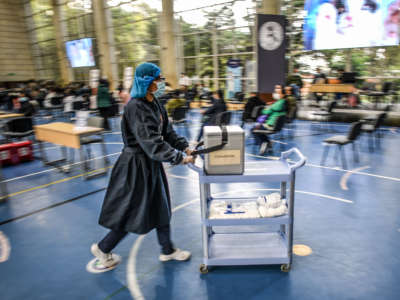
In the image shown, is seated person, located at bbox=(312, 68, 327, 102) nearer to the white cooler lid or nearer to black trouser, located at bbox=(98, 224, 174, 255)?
the white cooler lid

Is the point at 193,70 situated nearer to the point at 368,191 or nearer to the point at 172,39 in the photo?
the point at 172,39

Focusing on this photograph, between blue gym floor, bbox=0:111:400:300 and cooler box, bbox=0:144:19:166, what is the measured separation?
118cm

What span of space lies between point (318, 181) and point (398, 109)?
259 inches

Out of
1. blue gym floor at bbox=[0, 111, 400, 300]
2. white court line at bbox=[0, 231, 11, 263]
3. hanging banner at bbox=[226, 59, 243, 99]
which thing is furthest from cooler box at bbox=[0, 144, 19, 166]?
hanging banner at bbox=[226, 59, 243, 99]

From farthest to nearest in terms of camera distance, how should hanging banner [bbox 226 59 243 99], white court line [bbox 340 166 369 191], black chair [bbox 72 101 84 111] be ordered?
hanging banner [bbox 226 59 243 99]
black chair [bbox 72 101 84 111]
white court line [bbox 340 166 369 191]

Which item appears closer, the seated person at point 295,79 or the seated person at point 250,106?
the seated person at point 250,106

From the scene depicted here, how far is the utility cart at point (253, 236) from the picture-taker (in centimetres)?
242

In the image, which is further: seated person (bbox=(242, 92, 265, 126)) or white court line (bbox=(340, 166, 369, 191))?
seated person (bbox=(242, 92, 265, 126))

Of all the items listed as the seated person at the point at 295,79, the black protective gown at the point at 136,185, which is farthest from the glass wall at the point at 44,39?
the black protective gown at the point at 136,185

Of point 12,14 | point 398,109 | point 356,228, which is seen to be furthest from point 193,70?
point 12,14

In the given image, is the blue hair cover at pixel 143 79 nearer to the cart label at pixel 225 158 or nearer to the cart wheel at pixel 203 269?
the cart label at pixel 225 158

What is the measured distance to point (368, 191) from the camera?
4.43m

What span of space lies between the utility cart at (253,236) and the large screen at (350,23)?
8413mm

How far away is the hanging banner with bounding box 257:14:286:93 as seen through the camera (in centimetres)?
941
